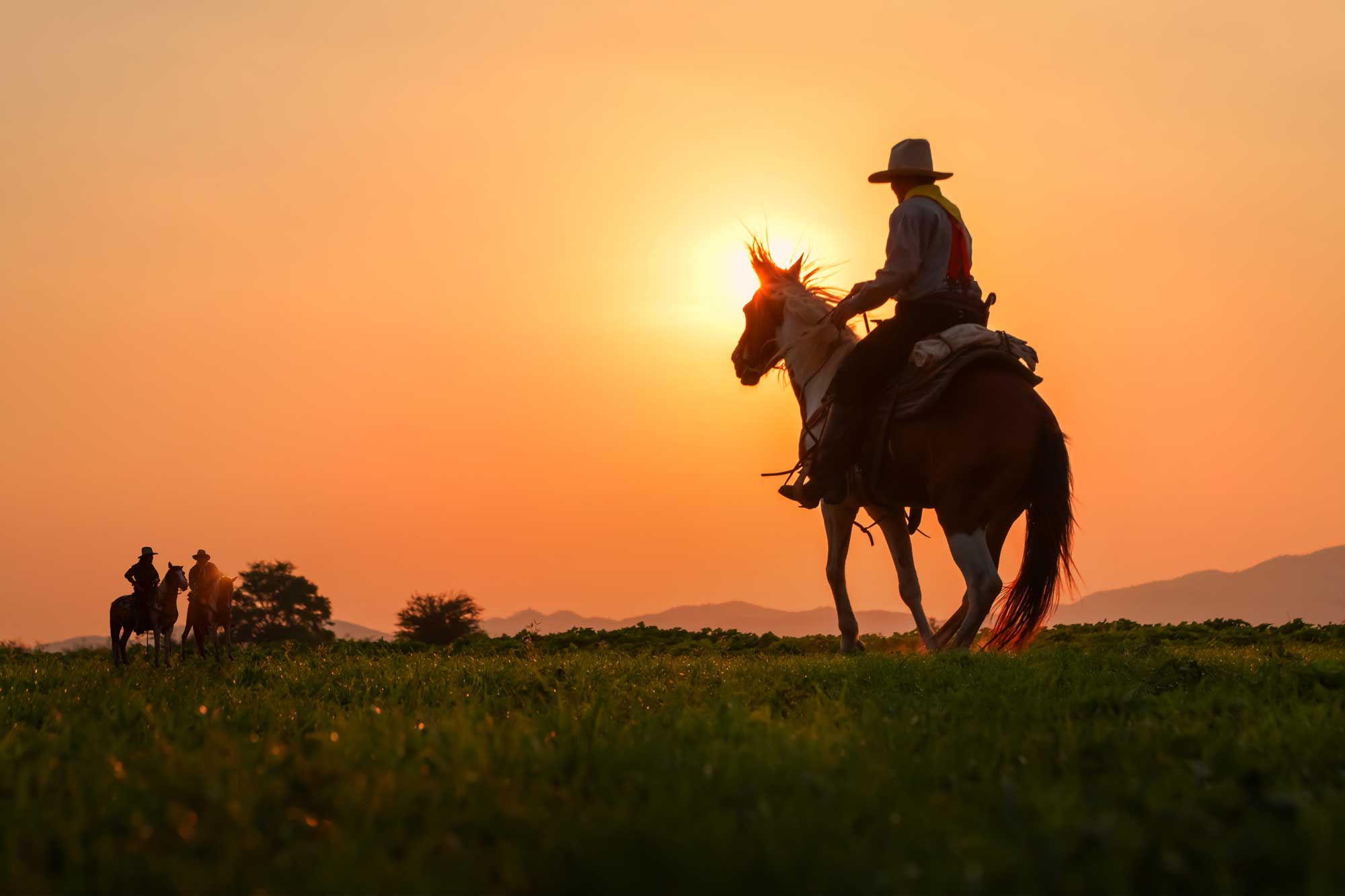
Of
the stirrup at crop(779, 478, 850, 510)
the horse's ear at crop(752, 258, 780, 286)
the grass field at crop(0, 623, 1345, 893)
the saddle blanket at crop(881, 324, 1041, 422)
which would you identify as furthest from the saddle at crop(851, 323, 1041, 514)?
the grass field at crop(0, 623, 1345, 893)

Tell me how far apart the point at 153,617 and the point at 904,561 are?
29.3ft

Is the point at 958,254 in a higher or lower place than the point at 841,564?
higher

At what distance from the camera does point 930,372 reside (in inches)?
471

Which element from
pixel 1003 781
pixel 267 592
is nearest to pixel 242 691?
pixel 1003 781

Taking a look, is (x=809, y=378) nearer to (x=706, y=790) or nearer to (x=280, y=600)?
(x=706, y=790)

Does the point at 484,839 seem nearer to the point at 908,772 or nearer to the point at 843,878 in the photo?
the point at 843,878

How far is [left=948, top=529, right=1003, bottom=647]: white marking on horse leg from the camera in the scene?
12.0 meters

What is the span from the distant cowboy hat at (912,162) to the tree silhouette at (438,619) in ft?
61.0

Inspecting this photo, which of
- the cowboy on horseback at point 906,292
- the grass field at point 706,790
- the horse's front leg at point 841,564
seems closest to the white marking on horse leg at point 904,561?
the horse's front leg at point 841,564

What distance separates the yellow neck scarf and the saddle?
1.19m

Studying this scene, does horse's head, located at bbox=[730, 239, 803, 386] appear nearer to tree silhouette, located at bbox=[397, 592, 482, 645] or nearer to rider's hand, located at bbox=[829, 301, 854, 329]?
rider's hand, located at bbox=[829, 301, 854, 329]

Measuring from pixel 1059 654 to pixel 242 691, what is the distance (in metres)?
6.87

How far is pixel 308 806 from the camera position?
4.79 metres

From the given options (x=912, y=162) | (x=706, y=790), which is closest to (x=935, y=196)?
(x=912, y=162)
